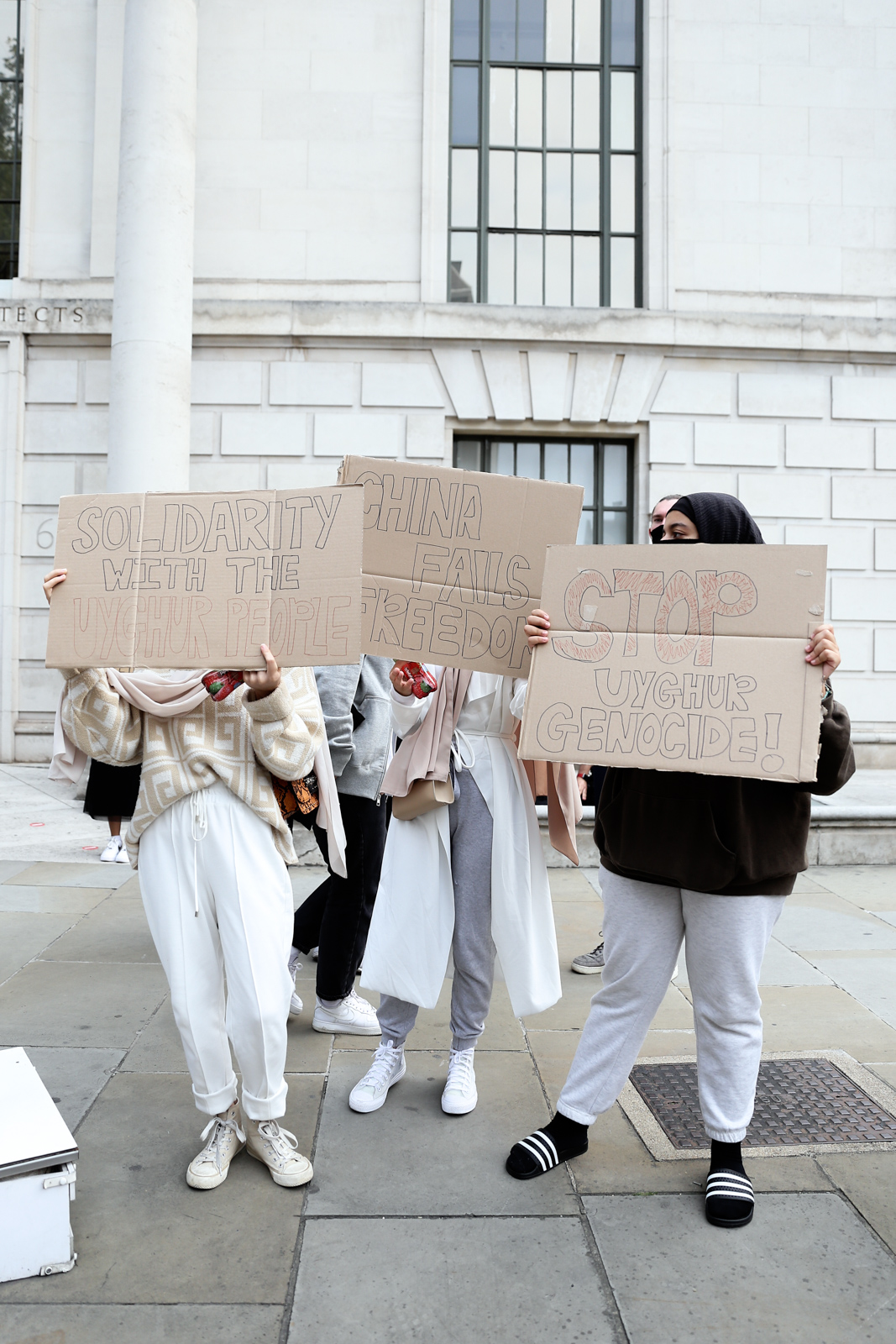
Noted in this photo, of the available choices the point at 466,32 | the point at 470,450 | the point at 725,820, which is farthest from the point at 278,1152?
the point at 466,32

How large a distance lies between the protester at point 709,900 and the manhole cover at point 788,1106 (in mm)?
418

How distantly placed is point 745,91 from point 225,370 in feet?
21.7

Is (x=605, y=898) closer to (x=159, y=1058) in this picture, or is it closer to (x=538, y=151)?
(x=159, y=1058)

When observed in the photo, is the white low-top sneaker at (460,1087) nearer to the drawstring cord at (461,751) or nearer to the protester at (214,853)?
the protester at (214,853)

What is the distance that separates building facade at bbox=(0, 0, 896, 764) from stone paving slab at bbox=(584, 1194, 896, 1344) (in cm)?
898

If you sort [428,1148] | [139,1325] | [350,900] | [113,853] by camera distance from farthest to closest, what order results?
[113,853], [350,900], [428,1148], [139,1325]

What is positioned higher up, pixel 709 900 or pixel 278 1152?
pixel 709 900

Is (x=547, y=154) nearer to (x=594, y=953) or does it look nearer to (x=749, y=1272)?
(x=594, y=953)

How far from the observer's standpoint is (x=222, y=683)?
2.66 meters

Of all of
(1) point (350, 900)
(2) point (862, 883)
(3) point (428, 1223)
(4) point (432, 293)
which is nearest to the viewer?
(3) point (428, 1223)

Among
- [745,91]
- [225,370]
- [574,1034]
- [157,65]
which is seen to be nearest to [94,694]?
[574,1034]

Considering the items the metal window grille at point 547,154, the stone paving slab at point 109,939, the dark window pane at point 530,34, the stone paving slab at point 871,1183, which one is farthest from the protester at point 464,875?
the dark window pane at point 530,34

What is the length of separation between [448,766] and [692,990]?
101 cm

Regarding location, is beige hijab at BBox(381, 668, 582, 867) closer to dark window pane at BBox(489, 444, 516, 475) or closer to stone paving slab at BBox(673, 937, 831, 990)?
stone paving slab at BBox(673, 937, 831, 990)
